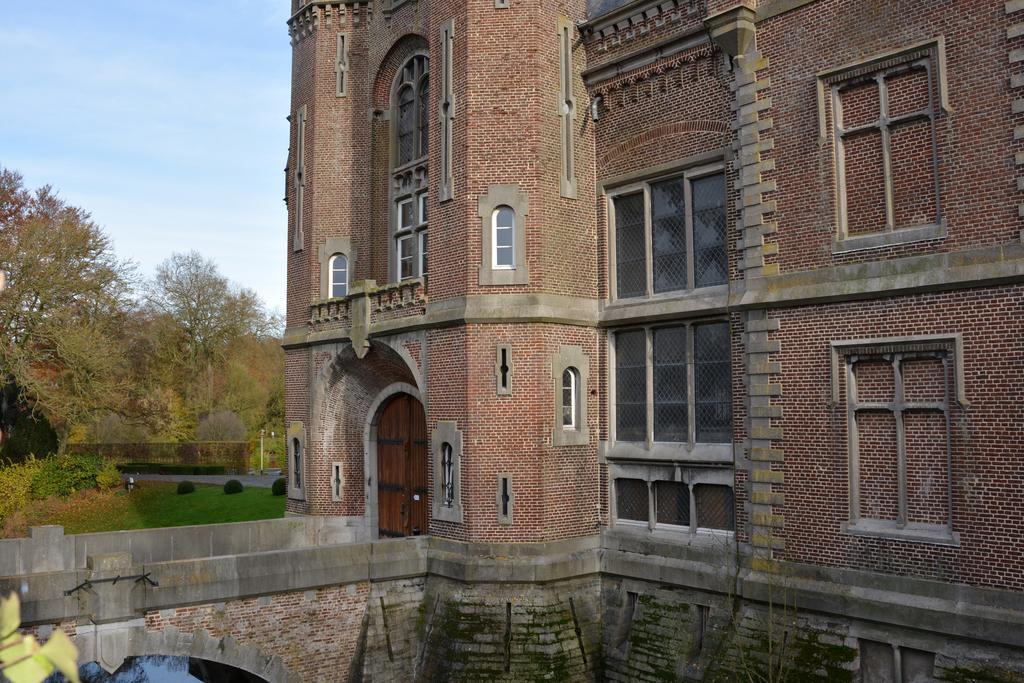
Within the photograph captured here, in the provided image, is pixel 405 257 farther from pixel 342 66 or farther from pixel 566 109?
pixel 566 109

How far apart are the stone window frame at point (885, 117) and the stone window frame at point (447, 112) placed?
6.38m

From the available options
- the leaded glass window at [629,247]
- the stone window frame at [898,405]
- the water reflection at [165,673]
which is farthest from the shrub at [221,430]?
the stone window frame at [898,405]

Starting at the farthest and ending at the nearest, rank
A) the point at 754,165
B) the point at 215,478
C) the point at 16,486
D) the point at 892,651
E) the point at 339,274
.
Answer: the point at 215,478 → the point at 16,486 → the point at 339,274 → the point at 754,165 → the point at 892,651

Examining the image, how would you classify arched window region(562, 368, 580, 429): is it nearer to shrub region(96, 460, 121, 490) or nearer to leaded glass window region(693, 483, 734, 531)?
leaded glass window region(693, 483, 734, 531)

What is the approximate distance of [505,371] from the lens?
15148 millimetres

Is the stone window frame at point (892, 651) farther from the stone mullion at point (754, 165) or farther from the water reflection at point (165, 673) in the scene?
the water reflection at point (165, 673)

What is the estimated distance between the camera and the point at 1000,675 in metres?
10.2

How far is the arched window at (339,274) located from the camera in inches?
784

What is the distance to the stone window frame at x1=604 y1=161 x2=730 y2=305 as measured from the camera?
14.5 metres

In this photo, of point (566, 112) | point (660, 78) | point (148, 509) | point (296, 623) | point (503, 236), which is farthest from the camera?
point (148, 509)

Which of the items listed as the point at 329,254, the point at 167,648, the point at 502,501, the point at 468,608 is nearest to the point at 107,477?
the point at 329,254

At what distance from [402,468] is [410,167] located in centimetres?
633

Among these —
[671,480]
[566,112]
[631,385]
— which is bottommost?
[671,480]

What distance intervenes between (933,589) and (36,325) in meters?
29.5
